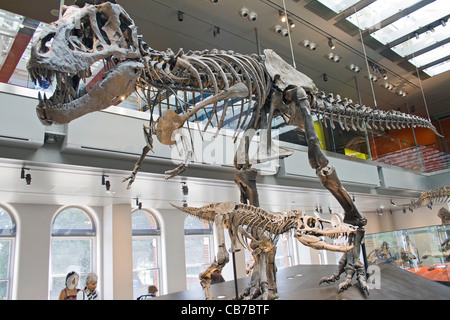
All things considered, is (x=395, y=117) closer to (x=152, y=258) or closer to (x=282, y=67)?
(x=282, y=67)

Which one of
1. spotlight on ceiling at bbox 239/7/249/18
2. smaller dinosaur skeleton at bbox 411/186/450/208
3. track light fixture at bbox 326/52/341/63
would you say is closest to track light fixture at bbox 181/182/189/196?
spotlight on ceiling at bbox 239/7/249/18

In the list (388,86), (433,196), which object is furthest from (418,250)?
(388,86)

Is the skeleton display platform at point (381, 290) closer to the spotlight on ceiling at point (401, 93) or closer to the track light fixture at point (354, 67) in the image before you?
the track light fixture at point (354, 67)

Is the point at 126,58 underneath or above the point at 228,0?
underneath

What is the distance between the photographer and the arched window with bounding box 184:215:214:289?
1168 centimetres

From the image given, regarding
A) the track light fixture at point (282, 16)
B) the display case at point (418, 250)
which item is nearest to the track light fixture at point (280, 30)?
the track light fixture at point (282, 16)

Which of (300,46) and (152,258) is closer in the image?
(300,46)

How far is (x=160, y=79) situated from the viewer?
2920 mm

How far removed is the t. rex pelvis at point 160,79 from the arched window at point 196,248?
26.8ft

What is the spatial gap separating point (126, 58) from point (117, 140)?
325 cm

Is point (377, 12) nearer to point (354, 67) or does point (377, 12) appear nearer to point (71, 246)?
Result: point (354, 67)

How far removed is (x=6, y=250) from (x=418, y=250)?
906cm

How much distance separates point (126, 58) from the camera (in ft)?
8.61
